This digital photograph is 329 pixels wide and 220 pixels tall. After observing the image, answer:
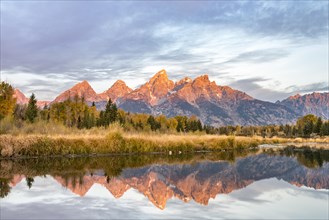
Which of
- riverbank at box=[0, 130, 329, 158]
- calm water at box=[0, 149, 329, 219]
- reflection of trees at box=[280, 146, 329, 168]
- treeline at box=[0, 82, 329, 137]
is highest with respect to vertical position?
treeline at box=[0, 82, 329, 137]

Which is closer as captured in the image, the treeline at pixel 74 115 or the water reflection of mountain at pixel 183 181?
the water reflection of mountain at pixel 183 181

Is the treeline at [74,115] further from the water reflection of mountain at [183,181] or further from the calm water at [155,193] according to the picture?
the calm water at [155,193]

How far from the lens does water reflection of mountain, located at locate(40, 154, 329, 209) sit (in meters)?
13.3

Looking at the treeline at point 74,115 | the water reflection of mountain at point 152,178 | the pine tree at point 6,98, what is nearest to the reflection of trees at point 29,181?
the water reflection of mountain at point 152,178

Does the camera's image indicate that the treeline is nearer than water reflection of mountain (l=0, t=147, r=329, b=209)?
No

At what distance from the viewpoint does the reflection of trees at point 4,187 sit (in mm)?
12383

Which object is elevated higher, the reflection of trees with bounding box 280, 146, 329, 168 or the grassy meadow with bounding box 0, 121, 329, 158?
the grassy meadow with bounding box 0, 121, 329, 158

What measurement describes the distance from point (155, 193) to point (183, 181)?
336 cm

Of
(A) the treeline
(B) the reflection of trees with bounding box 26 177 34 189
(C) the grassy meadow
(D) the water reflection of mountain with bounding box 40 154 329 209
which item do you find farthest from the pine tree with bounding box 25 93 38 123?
(B) the reflection of trees with bounding box 26 177 34 189

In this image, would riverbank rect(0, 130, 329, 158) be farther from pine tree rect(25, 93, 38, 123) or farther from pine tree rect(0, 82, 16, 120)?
pine tree rect(25, 93, 38, 123)

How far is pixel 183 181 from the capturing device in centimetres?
1662

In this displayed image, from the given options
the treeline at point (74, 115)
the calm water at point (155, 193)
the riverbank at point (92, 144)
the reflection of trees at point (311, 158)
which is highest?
the treeline at point (74, 115)

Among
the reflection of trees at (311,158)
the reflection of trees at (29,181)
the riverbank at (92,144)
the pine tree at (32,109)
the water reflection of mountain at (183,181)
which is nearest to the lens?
the water reflection of mountain at (183,181)

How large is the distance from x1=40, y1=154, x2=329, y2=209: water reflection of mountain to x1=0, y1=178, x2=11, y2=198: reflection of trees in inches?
82.4
